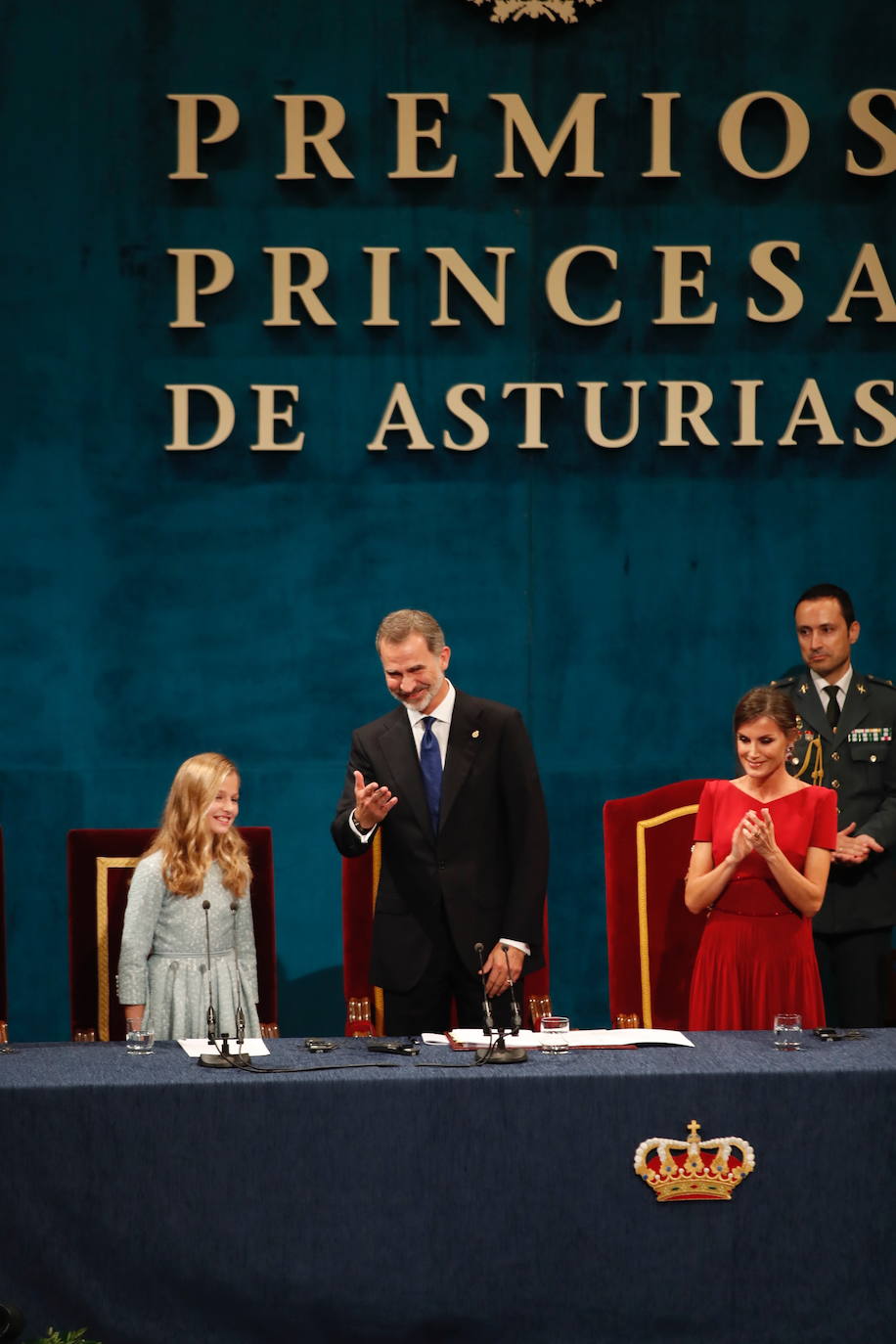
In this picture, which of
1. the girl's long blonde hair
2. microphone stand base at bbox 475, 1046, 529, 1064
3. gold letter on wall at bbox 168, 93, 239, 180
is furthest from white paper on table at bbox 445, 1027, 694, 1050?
gold letter on wall at bbox 168, 93, 239, 180

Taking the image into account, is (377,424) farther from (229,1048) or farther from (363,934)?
(229,1048)

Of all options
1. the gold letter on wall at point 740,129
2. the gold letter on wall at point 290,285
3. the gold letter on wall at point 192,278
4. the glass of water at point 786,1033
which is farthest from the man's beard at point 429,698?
the gold letter on wall at point 740,129

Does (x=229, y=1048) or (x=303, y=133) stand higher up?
(x=303, y=133)

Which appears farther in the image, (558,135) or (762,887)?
(558,135)

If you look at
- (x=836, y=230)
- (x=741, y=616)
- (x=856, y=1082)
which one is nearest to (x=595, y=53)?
(x=836, y=230)

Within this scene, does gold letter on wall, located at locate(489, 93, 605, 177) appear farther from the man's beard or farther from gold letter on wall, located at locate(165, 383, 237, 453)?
the man's beard

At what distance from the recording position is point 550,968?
5164 mm

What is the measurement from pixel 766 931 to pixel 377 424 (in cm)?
211

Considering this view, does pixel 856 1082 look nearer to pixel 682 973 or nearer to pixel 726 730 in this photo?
pixel 682 973

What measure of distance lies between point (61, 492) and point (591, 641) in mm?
1746

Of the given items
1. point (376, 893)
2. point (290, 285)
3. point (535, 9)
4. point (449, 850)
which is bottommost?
point (376, 893)

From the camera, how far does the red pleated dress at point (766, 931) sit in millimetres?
3887

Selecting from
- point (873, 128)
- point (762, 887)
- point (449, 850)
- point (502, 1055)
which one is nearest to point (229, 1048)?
point (502, 1055)

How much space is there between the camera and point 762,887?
12.7ft
